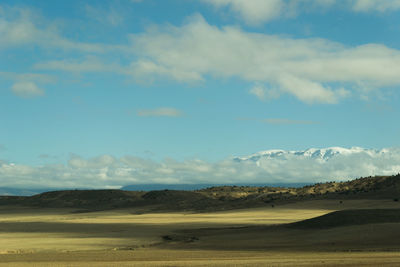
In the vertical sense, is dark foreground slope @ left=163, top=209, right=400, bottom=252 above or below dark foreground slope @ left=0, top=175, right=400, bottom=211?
below

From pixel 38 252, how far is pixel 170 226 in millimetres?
18761

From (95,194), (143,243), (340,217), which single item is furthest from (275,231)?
(95,194)

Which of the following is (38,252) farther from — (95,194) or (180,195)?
(95,194)

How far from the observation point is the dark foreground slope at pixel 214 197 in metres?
76.4

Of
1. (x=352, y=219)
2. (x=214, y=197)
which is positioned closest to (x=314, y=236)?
(x=352, y=219)

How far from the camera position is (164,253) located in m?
26.7

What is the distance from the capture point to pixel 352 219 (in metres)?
37.8

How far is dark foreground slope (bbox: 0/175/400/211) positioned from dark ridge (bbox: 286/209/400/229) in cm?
2946

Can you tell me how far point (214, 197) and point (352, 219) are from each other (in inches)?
2124

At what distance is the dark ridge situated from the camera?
37094mm

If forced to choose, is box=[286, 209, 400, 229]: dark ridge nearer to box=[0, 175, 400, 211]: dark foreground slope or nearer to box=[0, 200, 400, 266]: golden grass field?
box=[0, 200, 400, 266]: golden grass field

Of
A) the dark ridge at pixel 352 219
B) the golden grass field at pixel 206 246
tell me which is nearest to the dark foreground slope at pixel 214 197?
the dark ridge at pixel 352 219

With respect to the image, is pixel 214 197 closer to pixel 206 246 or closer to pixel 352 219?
pixel 352 219

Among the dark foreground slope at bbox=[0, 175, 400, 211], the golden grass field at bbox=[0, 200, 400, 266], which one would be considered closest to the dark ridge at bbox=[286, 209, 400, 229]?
the golden grass field at bbox=[0, 200, 400, 266]
